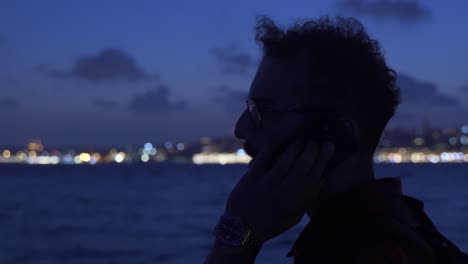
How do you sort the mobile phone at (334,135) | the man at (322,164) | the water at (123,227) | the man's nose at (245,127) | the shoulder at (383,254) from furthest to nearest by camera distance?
the water at (123,227) < the man's nose at (245,127) < the mobile phone at (334,135) < the man at (322,164) < the shoulder at (383,254)

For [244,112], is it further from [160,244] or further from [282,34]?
[160,244]

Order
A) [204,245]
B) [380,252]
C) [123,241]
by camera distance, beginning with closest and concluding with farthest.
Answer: [380,252] → [204,245] → [123,241]

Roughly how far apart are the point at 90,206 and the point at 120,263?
99.3ft

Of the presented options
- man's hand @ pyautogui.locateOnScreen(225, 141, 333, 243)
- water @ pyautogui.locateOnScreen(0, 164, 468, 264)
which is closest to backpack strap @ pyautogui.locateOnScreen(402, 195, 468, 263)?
man's hand @ pyautogui.locateOnScreen(225, 141, 333, 243)

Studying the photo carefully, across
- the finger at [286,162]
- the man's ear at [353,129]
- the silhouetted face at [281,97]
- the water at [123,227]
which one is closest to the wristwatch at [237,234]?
the finger at [286,162]

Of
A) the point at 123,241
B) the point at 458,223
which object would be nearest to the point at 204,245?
the point at 123,241

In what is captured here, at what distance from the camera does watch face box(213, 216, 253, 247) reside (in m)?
2.07

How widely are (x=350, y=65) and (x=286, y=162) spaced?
0.37 metres

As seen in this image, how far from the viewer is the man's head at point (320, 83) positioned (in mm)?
2223

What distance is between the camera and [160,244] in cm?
2823

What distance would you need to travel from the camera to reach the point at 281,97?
2.28 metres

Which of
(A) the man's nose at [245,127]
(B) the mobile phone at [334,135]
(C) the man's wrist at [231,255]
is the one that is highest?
(A) the man's nose at [245,127]

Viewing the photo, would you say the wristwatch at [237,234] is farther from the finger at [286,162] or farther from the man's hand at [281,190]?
the finger at [286,162]

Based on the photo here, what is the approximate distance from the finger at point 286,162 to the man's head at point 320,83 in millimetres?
84
